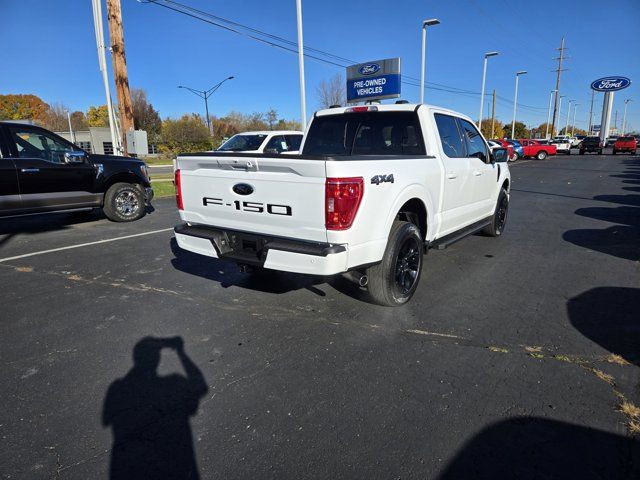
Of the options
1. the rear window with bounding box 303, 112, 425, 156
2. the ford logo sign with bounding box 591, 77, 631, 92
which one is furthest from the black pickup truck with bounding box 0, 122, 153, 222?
the ford logo sign with bounding box 591, 77, 631, 92

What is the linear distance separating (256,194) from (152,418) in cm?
191

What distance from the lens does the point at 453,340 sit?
140 inches

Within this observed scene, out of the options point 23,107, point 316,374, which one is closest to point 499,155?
point 316,374

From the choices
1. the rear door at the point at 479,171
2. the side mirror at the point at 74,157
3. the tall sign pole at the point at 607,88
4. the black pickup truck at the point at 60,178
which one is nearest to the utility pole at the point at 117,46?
the black pickup truck at the point at 60,178

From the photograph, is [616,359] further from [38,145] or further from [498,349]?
[38,145]

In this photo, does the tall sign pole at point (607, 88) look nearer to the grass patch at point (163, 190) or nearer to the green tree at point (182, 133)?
the green tree at point (182, 133)

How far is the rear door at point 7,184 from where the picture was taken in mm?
7266

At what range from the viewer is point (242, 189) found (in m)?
3.79

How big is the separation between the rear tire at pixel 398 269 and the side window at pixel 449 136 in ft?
4.39

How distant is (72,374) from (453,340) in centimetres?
293

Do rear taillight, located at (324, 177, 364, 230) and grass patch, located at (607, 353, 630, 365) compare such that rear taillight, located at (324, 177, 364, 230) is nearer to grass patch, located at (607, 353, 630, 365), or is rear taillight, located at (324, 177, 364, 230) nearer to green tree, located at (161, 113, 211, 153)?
grass patch, located at (607, 353, 630, 365)

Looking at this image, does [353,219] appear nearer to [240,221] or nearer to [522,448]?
[240,221]

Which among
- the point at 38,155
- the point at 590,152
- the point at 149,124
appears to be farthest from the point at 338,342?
the point at 149,124

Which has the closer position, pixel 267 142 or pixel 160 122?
pixel 267 142
